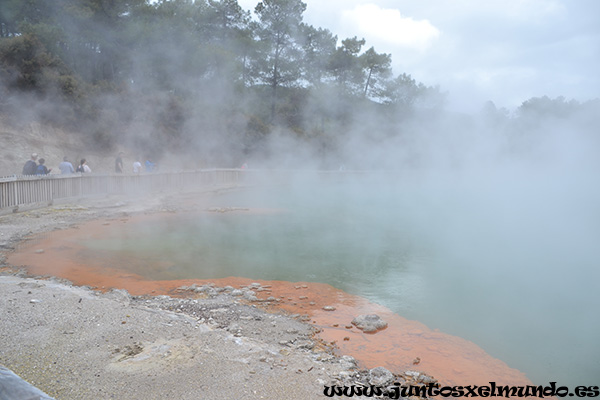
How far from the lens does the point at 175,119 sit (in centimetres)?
2183

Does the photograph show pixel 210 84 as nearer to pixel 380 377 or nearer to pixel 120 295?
pixel 120 295

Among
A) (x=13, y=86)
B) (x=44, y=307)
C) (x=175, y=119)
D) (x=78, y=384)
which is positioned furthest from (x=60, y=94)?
(x=78, y=384)

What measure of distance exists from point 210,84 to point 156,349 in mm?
23029

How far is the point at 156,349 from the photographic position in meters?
3.27

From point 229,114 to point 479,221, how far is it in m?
16.5

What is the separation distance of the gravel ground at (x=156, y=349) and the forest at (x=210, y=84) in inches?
408

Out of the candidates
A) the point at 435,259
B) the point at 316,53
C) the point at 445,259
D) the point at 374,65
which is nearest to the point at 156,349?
the point at 435,259

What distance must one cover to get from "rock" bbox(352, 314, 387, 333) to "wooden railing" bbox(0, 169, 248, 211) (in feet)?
26.8

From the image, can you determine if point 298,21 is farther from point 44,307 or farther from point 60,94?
point 44,307

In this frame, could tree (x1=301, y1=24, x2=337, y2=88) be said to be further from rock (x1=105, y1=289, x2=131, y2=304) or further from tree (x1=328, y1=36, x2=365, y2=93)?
rock (x1=105, y1=289, x2=131, y2=304)

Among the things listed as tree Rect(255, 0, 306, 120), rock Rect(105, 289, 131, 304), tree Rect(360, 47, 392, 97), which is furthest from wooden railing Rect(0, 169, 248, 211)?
tree Rect(360, 47, 392, 97)

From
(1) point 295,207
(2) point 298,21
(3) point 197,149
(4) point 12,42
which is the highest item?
(2) point 298,21

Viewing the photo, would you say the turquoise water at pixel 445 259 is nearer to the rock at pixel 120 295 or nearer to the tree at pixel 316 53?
the rock at pixel 120 295

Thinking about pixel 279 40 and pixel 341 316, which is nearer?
pixel 341 316
